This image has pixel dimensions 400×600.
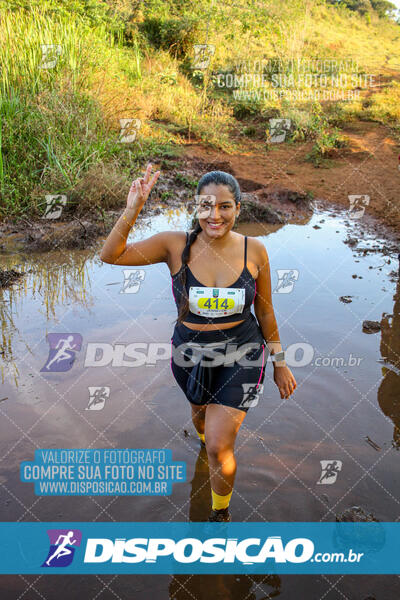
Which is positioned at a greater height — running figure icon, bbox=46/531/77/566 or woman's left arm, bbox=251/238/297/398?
woman's left arm, bbox=251/238/297/398

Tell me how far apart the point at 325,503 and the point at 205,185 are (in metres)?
1.82

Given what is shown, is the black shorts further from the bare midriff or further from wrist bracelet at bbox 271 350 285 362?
wrist bracelet at bbox 271 350 285 362

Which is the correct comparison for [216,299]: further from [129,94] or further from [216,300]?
[129,94]

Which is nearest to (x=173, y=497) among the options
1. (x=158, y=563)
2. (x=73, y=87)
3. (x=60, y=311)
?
(x=158, y=563)

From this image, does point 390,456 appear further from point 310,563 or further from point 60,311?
point 60,311

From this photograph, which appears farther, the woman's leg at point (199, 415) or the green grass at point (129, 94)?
the green grass at point (129, 94)

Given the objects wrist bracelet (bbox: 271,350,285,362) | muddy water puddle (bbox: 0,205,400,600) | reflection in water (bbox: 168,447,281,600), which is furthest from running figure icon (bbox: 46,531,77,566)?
wrist bracelet (bbox: 271,350,285,362)

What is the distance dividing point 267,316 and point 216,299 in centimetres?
38

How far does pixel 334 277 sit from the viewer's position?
5.54 metres

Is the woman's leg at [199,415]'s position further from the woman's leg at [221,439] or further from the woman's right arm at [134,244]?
the woman's right arm at [134,244]

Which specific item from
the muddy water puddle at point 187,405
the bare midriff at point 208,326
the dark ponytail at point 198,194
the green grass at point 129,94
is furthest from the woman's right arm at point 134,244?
the green grass at point 129,94

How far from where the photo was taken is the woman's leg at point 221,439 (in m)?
2.26

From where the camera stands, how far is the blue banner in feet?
7.89

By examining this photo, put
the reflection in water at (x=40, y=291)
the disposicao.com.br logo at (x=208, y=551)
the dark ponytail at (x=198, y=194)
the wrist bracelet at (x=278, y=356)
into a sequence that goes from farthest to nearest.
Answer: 1. the reflection in water at (x=40, y=291)
2. the wrist bracelet at (x=278, y=356)
3. the disposicao.com.br logo at (x=208, y=551)
4. the dark ponytail at (x=198, y=194)
